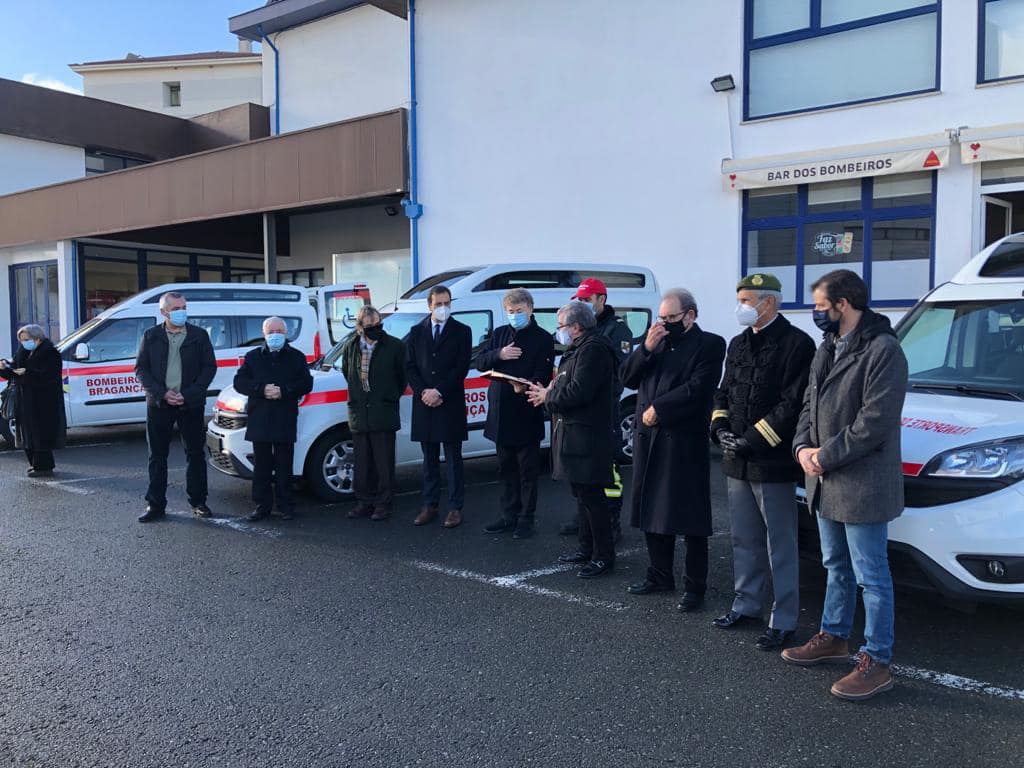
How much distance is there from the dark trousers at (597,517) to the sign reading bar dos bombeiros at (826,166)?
7.90m

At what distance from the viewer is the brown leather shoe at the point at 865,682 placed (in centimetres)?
372

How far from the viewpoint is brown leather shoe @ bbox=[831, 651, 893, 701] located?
372 centimetres

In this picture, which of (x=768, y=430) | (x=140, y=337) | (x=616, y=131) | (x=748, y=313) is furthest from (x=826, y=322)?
(x=616, y=131)

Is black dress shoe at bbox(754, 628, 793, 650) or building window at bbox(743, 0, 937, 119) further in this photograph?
building window at bbox(743, 0, 937, 119)

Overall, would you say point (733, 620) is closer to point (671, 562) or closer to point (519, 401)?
point (671, 562)

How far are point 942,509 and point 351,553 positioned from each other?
3875mm

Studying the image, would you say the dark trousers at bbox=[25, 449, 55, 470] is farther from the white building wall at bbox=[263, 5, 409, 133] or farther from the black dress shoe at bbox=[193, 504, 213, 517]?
the white building wall at bbox=[263, 5, 409, 133]

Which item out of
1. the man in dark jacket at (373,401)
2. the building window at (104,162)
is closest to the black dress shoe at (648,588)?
the man in dark jacket at (373,401)

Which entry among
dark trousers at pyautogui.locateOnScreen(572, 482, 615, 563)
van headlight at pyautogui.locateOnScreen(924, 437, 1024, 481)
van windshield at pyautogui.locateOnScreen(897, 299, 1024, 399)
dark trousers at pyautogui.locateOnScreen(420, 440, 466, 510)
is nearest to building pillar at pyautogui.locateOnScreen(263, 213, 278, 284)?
dark trousers at pyautogui.locateOnScreen(420, 440, 466, 510)

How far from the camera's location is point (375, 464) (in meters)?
7.38

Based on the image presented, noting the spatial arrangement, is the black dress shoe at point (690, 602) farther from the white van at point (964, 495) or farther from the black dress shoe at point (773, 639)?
the white van at point (964, 495)

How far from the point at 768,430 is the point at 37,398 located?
803cm

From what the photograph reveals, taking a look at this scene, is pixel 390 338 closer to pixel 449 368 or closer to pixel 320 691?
pixel 449 368

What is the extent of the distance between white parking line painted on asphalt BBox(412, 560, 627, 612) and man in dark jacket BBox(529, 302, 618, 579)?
0.37 meters
